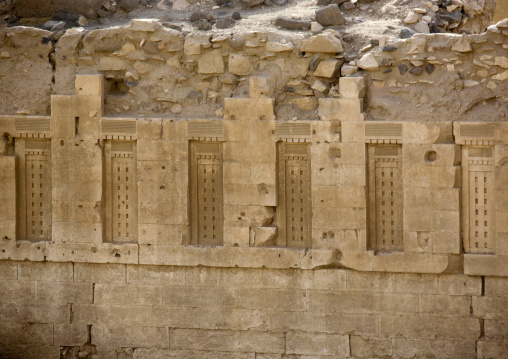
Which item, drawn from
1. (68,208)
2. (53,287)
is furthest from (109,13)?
(53,287)

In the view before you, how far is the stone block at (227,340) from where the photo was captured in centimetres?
1002

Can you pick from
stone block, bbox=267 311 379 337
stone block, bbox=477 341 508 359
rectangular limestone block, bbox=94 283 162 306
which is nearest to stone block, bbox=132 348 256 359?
stone block, bbox=267 311 379 337

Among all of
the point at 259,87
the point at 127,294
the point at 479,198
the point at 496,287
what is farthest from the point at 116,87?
the point at 496,287

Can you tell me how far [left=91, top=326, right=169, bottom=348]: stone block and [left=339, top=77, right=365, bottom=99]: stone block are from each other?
3609mm

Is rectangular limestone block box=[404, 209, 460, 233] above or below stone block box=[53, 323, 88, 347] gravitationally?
above

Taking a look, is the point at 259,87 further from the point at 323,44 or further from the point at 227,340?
the point at 227,340

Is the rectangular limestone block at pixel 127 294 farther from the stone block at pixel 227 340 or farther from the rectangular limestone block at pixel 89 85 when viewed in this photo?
the rectangular limestone block at pixel 89 85

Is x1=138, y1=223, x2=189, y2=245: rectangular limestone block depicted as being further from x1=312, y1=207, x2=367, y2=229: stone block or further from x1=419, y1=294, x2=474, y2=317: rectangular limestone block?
x1=419, y1=294, x2=474, y2=317: rectangular limestone block

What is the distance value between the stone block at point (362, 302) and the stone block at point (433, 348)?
36cm

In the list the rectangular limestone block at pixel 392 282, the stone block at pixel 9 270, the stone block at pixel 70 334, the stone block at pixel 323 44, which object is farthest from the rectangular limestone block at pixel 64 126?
the rectangular limestone block at pixel 392 282

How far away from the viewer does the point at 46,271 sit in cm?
1052

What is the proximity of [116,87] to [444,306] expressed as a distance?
4.86 metres

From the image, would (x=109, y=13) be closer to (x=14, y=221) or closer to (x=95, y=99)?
(x=95, y=99)

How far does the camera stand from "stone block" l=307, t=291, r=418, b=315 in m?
9.63
